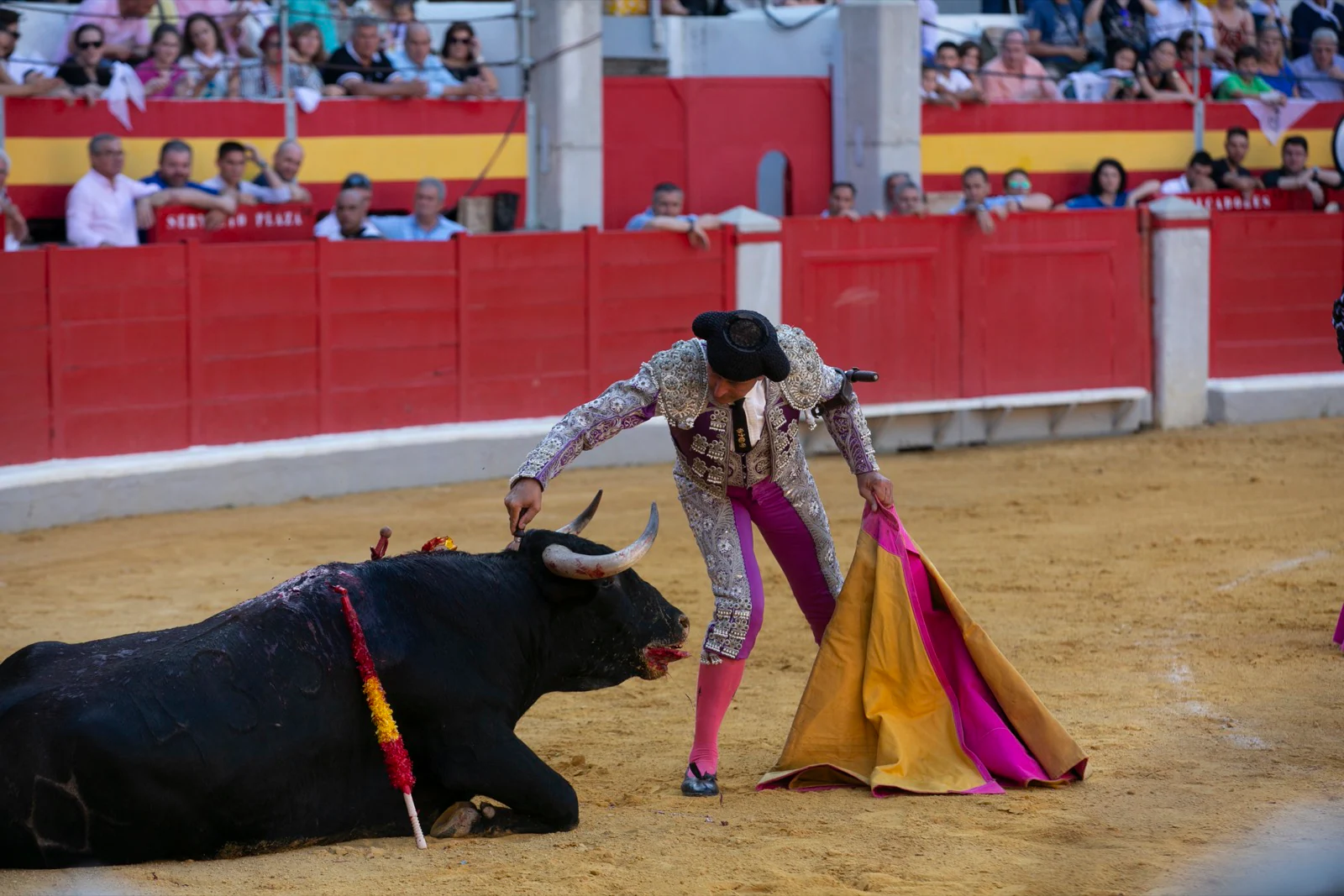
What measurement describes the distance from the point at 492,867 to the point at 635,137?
27.3 ft

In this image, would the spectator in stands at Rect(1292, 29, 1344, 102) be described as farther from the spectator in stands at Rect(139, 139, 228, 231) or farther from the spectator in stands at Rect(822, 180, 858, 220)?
the spectator in stands at Rect(139, 139, 228, 231)

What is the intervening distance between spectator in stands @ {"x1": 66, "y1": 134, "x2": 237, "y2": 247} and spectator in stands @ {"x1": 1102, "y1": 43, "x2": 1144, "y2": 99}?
22.0 feet

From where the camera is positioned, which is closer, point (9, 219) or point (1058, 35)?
point (9, 219)

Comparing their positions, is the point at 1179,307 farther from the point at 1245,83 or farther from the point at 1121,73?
the point at 1245,83

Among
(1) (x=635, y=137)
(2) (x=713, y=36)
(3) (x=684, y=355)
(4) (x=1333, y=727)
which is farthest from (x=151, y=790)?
(2) (x=713, y=36)

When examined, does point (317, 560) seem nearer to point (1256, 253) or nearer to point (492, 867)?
point (492, 867)

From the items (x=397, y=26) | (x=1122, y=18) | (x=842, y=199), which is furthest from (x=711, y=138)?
(x=1122, y=18)

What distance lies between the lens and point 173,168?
805 centimetres

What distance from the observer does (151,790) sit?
3.25 m

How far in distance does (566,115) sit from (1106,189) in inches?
133

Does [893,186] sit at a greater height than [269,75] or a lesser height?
lesser

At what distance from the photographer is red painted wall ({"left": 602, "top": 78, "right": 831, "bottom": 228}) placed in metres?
11.2

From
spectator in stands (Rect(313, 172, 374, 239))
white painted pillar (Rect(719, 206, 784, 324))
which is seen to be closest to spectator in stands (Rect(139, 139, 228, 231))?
spectator in stands (Rect(313, 172, 374, 239))

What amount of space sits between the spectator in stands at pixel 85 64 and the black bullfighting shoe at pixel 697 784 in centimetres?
563
